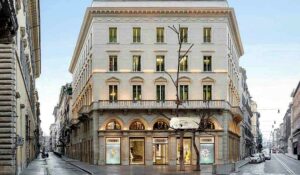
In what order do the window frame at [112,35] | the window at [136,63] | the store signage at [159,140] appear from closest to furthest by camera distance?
the store signage at [159,140]
the window at [136,63]
the window frame at [112,35]

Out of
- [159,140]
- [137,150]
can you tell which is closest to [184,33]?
[159,140]

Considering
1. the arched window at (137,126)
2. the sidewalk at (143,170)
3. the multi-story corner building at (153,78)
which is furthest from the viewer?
the arched window at (137,126)

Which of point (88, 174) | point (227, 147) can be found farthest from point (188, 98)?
point (88, 174)

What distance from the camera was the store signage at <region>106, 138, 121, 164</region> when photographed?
244 ft

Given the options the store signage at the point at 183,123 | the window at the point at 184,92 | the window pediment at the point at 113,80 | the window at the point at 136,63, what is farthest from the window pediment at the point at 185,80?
the store signage at the point at 183,123

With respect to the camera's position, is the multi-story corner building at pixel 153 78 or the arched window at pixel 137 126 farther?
the arched window at pixel 137 126

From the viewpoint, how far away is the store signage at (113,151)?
74500 millimetres

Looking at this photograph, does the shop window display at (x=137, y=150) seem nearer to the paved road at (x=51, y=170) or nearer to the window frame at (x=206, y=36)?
the paved road at (x=51, y=170)

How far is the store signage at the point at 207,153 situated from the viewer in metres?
75.6

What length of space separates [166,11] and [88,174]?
29.3 meters

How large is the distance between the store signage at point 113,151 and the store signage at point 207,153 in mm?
9732

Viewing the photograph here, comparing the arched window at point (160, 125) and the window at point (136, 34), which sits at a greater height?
the window at point (136, 34)

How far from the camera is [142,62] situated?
76125 mm

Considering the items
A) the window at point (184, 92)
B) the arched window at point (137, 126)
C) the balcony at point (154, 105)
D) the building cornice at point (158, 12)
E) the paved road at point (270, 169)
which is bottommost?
the paved road at point (270, 169)
